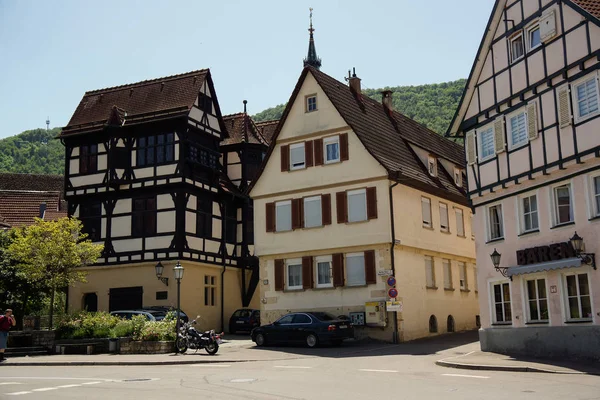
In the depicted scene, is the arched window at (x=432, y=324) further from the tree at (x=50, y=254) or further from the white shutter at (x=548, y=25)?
the tree at (x=50, y=254)

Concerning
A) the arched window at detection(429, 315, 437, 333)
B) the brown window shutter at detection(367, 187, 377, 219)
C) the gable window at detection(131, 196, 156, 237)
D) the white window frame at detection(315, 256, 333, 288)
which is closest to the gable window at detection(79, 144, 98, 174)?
the gable window at detection(131, 196, 156, 237)

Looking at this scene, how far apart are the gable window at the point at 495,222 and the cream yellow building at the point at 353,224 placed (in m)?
6.91

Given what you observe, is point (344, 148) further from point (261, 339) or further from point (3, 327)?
point (3, 327)

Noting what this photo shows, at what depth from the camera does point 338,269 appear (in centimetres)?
3312

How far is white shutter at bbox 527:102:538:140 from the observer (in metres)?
22.8

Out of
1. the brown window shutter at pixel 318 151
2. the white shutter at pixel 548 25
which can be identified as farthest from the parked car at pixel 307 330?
the white shutter at pixel 548 25

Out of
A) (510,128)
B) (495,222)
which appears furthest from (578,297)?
(510,128)

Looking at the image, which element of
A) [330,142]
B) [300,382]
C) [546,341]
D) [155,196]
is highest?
[330,142]

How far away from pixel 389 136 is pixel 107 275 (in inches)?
689

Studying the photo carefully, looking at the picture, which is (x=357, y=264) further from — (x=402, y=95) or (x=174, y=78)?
(x=402, y=95)

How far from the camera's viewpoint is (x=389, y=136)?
122 ft

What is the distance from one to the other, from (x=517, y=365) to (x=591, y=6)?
1063 centimetres

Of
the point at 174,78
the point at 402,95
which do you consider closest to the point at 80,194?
the point at 174,78

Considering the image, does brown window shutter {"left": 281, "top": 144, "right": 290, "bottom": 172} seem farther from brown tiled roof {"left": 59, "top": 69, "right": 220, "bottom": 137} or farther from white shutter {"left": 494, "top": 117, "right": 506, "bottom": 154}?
white shutter {"left": 494, "top": 117, "right": 506, "bottom": 154}
